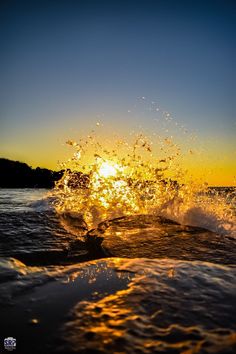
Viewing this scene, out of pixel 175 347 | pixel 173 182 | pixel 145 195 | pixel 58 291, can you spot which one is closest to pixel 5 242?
pixel 58 291

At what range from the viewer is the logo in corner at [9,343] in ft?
6.12

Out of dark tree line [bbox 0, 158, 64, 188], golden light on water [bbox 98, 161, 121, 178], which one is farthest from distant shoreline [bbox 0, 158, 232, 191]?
golden light on water [bbox 98, 161, 121, 178]

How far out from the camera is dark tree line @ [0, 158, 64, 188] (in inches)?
3259

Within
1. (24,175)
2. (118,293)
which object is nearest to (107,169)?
(118,293)

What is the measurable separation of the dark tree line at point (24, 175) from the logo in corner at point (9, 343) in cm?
8149

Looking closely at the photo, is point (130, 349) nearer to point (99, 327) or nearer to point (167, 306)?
point (99, 327)

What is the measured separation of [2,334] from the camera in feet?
6.61

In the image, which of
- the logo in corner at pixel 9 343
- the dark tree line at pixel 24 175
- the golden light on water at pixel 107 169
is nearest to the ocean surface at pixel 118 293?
the logo in corner at pixel 9 343

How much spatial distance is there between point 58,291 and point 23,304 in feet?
1.25

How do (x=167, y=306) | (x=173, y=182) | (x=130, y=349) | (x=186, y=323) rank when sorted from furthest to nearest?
1. (x=173, y=182)
2. (x=167, y=306)
3. (x=186, y=323)
4. (x=130, y=349)

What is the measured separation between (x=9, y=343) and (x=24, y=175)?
3611 inches

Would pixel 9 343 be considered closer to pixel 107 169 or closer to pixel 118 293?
pixel 118 293

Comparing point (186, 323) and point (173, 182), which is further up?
point (173, 182)

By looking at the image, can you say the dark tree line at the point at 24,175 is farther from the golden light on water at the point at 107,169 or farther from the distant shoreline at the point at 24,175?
the golden light on water at the point at 107,169
